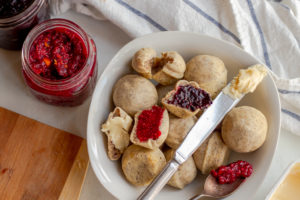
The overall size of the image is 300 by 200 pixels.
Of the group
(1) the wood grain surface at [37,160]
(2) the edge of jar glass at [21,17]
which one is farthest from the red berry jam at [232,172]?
(2) the edge of jar glass at [21,17]

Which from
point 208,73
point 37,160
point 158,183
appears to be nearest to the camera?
point 158,183

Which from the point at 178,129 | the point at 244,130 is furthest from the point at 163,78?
the point at 244,130

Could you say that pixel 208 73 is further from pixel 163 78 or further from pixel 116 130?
pixel 116 130

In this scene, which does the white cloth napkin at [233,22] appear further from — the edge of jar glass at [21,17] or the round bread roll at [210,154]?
the round bread roll at [210,154]

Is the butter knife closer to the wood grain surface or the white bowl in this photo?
the white bowl

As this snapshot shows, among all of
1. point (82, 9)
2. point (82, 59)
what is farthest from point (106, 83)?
point (82, 9)

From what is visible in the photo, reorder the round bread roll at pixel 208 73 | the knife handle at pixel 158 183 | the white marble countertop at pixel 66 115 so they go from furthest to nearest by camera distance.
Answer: the white marble countertop at pixel 66 115, the round bread roll at pixel 208 73, the knife handle at pixel 158 183
